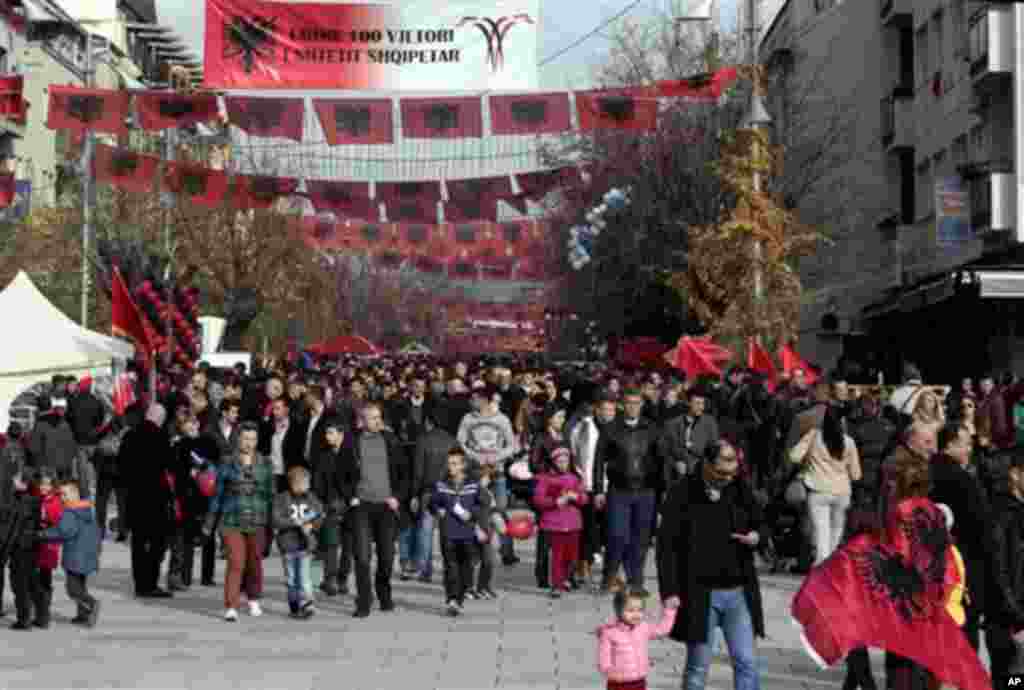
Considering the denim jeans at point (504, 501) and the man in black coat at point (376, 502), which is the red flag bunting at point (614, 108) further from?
the man in black coat at point (376, 502)

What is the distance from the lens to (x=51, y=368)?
30.5 m

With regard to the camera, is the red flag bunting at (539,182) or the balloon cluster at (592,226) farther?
the balloon cluster at (592,226)

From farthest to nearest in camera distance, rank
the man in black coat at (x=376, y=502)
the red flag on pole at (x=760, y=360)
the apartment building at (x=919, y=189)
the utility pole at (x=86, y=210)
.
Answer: the utility pole at (x=86, y=210), the apartment building at (x=919, y=189), the red flag on pole at (x=760, y=360), the man in black coat at (x=376, y=502)

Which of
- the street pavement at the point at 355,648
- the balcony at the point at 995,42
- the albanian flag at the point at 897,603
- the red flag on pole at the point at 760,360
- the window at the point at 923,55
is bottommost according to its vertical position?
the street pavement at the point at 355,648

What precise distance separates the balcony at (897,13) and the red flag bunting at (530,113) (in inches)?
577

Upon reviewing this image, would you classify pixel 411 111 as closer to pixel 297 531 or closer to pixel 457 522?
pixel 457 522

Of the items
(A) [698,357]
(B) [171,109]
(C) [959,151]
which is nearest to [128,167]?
(B) [171,109]

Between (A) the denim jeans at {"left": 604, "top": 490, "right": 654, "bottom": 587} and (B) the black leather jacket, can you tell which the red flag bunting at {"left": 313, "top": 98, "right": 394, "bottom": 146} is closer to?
(B) the black leather jacket

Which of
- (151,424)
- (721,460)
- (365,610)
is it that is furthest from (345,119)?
(721,460)

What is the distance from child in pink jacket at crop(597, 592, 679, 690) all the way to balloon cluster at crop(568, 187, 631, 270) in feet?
127

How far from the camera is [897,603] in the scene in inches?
417

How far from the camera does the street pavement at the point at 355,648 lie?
15.0 metres

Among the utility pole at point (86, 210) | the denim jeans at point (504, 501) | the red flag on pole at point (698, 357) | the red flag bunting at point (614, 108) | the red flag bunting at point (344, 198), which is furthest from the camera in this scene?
the red flag bunting at point (344, 198)

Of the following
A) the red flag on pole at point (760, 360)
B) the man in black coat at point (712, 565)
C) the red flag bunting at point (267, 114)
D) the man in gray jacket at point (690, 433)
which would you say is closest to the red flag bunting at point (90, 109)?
the red flag bunting at point (267, 114)
